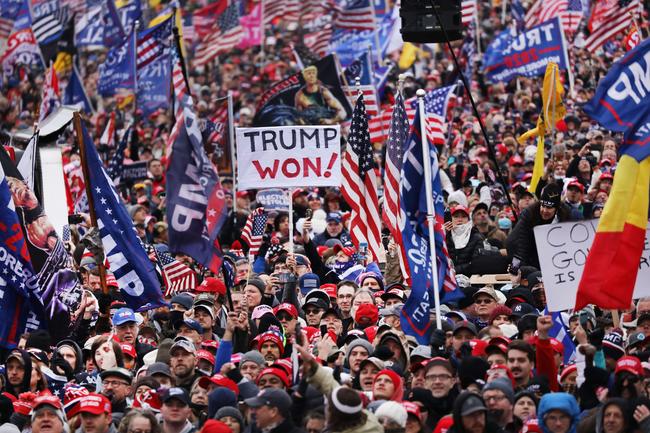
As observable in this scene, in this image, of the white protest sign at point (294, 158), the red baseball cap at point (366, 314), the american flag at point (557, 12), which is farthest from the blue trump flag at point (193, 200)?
the american flag at point (557, 12)

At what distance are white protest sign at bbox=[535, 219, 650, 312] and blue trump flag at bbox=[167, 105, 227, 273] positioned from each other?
360cm

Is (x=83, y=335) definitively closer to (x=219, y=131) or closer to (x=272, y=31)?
(x=219, y=131)

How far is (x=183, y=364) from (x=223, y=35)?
26348mm

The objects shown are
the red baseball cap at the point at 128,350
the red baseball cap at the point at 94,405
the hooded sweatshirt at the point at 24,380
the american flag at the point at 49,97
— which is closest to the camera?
the red baseball cap at the point at 94,405

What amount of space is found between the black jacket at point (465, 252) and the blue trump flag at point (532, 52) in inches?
418

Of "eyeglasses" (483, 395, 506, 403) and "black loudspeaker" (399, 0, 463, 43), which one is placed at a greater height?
"black loudspeaker" (399, 0, 463, 43)

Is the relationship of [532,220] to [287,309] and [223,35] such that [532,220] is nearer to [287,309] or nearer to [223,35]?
[287,309]

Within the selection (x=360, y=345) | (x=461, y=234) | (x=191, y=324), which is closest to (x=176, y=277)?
(x=461, y=234)

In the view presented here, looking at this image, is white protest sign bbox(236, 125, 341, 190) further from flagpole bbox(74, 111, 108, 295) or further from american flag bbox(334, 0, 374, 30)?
american flag bbox(334, 0, 374, 30)

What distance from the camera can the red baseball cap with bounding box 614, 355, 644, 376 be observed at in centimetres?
1231

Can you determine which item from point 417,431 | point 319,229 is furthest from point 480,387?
point 319,229

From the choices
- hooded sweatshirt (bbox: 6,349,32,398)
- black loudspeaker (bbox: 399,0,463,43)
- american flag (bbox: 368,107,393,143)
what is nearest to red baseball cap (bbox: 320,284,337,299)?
black loudspeaker (bbox: 399,0,463,43)

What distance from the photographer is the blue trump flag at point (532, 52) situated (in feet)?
95.9

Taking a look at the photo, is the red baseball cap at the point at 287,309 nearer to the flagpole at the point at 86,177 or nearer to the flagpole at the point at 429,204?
the flagpole at the point at 429,204
